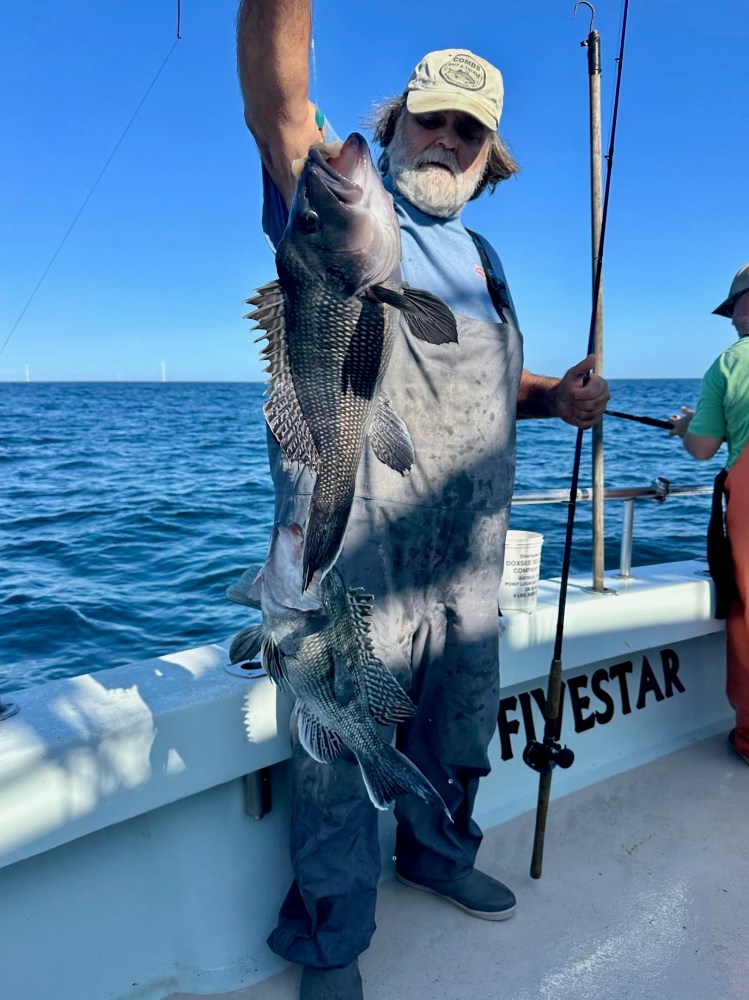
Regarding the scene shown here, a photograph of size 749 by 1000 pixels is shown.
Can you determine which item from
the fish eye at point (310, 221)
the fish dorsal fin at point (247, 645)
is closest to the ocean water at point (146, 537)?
the fish dorsal fin at point (247, 645)

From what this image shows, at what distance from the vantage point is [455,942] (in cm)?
243

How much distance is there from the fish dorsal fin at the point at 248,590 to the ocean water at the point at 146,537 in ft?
11.4

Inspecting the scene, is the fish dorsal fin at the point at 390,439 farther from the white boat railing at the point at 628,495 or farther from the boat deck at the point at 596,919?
the white boat railing at the point at 628,495

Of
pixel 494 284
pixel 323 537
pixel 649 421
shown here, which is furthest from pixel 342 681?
pixel 649 421

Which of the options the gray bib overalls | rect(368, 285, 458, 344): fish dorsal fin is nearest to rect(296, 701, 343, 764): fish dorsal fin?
the gray bib overalls

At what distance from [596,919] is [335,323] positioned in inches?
91.6

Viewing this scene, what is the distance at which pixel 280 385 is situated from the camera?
128 cm

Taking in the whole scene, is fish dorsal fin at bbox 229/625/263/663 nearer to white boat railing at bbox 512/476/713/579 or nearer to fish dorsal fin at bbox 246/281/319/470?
fish dorsal fin at bbox 246/281/319/470

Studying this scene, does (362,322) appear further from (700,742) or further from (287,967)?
(700,742)

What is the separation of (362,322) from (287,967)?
6.86 ft

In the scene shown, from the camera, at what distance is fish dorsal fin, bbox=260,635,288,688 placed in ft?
5.13

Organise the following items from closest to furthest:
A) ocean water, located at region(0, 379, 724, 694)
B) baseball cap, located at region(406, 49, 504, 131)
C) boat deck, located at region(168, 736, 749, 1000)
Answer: baseball cap, located at region(406, 49, 504, 131) → boat deck, located at region(168, 736, 749, 1000) → ocean water, located at region(0, 379, 724, 694)

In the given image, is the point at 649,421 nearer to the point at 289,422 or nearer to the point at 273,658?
the point at 273,658

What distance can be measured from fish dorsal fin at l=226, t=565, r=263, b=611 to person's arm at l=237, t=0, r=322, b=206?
0.86 metres
